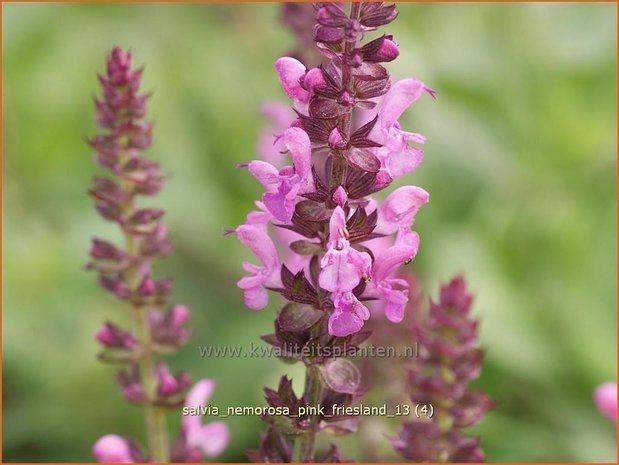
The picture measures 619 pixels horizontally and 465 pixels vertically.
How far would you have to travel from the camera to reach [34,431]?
3.18 metres

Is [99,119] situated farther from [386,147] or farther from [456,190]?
[456,190]

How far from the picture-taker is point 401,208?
1.64 metres

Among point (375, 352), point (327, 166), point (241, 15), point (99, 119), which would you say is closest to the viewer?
point (327, 166)

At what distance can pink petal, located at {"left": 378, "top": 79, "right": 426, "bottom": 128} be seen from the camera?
160 cm

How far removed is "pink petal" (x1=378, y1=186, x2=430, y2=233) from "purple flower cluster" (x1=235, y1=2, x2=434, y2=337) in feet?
0.26

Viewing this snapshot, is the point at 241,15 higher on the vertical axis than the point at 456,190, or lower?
higher

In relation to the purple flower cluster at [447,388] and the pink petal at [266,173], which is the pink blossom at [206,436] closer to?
the purple flower cluster at [447,388]

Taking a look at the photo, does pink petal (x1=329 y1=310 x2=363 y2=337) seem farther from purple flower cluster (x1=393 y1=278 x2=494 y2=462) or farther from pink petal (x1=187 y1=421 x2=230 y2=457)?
pink petal (x1=187 y1=421 x2=230 y2=457)

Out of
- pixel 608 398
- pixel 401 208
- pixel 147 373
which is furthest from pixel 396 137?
pixel 608 398

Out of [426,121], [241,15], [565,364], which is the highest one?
[241,15]

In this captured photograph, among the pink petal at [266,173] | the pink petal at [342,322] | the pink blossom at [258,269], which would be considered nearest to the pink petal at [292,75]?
the pink petal at [266,173]

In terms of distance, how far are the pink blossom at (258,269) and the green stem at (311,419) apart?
158 millimetres

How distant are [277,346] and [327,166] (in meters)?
0.30

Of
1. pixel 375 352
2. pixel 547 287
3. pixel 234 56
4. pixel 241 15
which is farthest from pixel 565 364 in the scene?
pixel 241 15
